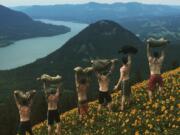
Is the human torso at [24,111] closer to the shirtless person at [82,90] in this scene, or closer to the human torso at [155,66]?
the shirtless person at [82,90]

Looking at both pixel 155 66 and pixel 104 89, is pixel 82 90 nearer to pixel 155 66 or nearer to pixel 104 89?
pixel 104 89

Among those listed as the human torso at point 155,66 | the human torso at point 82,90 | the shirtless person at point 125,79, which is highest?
the human torso at point 155,66

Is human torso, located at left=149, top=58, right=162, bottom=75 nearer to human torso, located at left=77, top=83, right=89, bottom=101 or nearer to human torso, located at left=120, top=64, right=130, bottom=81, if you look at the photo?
human torso, located at left=120, top=64, right=130, bottom=81

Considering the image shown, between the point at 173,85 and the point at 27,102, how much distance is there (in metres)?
7.55

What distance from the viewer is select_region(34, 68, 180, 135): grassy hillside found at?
16109 mm

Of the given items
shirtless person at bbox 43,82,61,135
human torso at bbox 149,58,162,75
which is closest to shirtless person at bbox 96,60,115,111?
human torso at bbox 149,58,162,75

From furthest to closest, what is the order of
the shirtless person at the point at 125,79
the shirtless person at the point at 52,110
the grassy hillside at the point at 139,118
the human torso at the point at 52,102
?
the shirtless person at the point at 125,79 → the human torso at the point at 52,102 → the shirtless person at the point at 52,110 → the grassy hillside at the point at 139,118

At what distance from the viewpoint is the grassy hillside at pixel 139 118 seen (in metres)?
16.1

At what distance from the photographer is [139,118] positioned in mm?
17516

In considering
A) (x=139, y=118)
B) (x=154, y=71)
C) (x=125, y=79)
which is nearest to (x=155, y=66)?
(x=154, y=71)

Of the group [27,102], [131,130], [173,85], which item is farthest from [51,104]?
[173,85]

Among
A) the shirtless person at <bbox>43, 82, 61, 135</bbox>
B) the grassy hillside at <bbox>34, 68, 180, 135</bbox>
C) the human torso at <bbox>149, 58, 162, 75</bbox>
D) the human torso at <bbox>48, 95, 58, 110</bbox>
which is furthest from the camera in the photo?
the human torso at <bbox>149, 58, 162, 75</bbox>

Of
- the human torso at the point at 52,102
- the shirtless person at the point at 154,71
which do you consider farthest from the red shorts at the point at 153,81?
the human torso at the point at 52,102

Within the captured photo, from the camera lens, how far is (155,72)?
20.7 m
